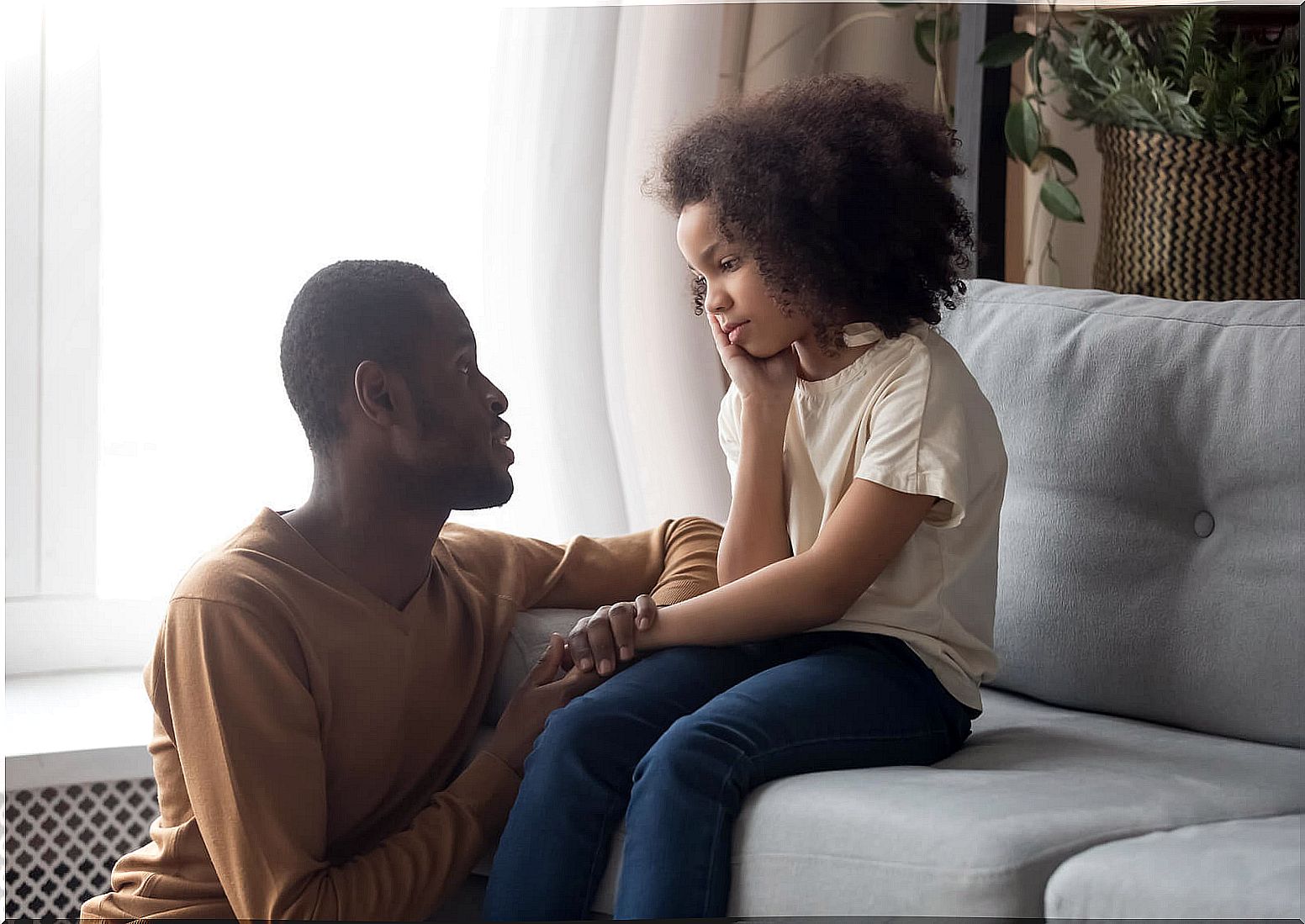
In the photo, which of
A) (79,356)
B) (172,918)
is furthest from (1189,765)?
(79,356)

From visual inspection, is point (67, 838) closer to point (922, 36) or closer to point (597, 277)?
point (597, 277)

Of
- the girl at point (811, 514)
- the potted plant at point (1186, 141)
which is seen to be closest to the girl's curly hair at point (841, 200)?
the girl at point (811, 514)

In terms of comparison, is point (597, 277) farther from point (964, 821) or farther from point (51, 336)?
point (964, 821)

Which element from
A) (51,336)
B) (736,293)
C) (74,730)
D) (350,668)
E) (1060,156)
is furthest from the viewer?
(1060,156)

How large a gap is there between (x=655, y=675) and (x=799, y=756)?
0.14 metres

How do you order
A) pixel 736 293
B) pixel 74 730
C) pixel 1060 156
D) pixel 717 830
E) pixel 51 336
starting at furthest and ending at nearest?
1. pixel 1060 156
2. pixel 51 336
3. pixel 74 730
4. pixel 736 293
5. pixel 717 830

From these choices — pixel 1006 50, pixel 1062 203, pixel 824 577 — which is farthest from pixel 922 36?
pixel 824 577

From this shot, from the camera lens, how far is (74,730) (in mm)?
1459

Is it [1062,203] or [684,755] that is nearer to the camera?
[684,755]

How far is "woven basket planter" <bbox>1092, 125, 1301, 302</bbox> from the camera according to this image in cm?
173

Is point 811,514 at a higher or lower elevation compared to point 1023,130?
lower

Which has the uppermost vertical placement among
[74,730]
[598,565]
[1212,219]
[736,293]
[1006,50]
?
[1006,50]

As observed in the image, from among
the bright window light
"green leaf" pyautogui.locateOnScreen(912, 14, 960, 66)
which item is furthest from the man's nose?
"green leaf" pyautogui.locateOnScreen(912, 14, 960, 66)

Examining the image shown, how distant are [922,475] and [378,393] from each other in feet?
1.39
